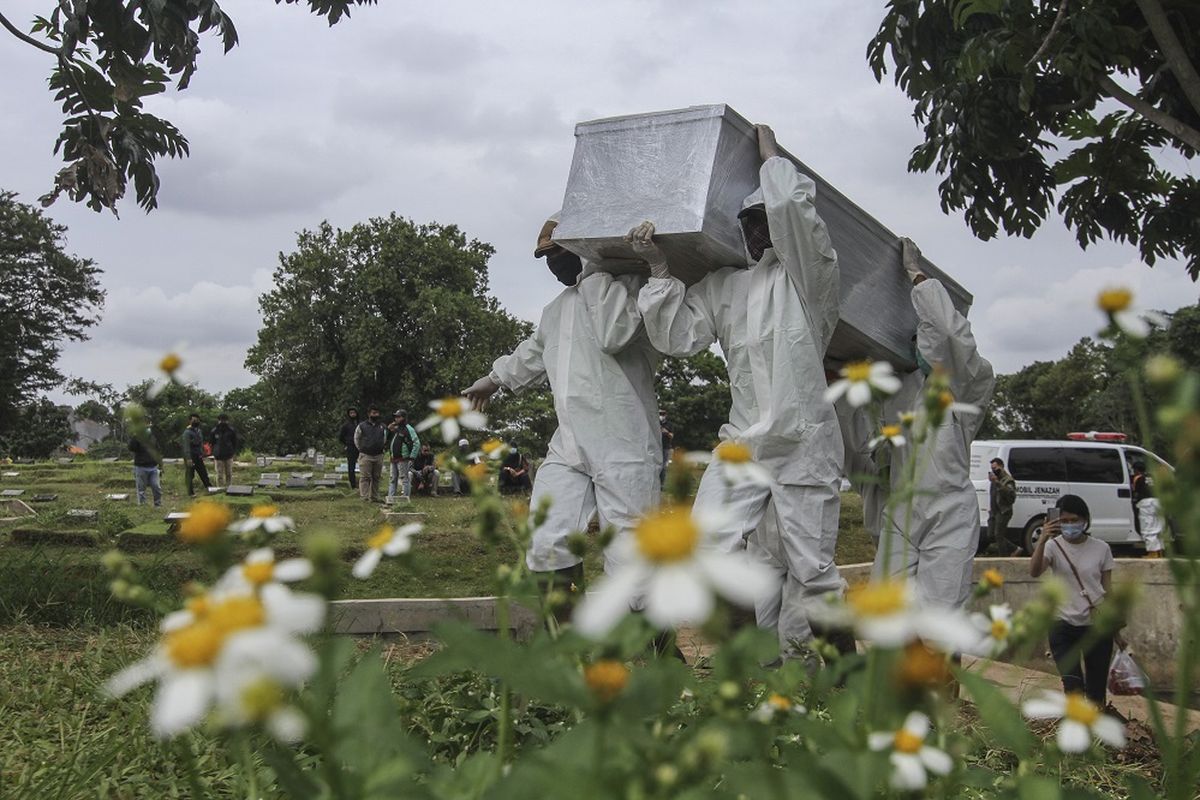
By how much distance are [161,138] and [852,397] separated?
4.68 meters

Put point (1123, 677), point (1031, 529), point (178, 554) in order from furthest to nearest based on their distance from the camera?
point (1031, 529), point (178, 554), point (1123, 677)

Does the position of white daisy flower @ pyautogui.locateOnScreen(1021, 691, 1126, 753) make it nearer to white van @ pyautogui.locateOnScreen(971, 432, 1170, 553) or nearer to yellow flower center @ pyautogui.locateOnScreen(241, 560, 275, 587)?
yellow flower center @ pyautogui.locateOnScreen(241, 560, 275, 587)

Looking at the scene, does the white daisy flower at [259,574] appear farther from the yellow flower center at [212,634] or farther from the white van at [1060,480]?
the white van at [1060,480]

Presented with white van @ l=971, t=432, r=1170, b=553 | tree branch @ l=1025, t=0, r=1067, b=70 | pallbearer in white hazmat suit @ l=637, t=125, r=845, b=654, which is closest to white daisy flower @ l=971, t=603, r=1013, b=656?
pallbearer in white hazmat suit @ l=637, t=125, r=845, b=654

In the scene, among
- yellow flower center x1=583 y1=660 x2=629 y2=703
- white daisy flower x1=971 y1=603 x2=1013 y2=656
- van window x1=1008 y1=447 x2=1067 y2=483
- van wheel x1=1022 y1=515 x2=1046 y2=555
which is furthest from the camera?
van window x1=1008 y1=447 x2=1067 y2=483

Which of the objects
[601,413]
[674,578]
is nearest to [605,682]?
[674,578]

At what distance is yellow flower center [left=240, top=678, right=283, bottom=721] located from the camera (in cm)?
51

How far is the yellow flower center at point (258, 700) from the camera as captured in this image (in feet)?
1.67

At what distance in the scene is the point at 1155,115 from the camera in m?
5.54

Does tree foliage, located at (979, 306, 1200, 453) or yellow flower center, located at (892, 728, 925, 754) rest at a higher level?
tree foliage, located at (979, 306, 1200, 453)

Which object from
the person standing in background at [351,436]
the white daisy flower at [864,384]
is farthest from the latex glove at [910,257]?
the person standing in background at [351,436]

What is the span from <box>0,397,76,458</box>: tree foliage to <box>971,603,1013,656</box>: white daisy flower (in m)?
40.6

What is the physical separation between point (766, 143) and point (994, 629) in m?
2.90

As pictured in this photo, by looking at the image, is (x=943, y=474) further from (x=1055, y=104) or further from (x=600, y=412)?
(x=1055, y=104)
